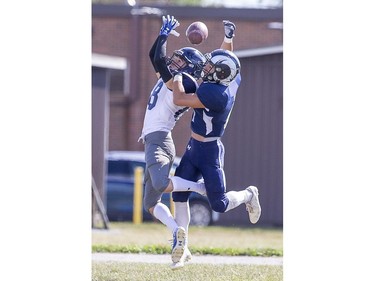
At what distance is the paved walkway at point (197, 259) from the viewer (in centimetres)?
1098

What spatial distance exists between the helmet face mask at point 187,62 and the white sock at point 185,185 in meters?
0.92

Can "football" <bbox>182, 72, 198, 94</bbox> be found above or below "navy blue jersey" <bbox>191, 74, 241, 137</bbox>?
above

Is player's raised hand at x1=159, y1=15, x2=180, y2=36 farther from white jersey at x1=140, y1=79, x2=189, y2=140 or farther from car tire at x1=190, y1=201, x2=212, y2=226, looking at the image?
car tire at x1=190, y1=201, x2=212, y2=226

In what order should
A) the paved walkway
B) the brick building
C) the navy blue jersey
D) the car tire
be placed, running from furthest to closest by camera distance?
1. the brick building
2. the car tire
3. the paved walkway
4. the navy blue jersey

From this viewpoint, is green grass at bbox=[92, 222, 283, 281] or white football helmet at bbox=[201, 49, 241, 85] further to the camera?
green grass at bbox=[92, 222, 283, 281]

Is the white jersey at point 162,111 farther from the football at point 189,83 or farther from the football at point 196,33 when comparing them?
the football at point 196,33

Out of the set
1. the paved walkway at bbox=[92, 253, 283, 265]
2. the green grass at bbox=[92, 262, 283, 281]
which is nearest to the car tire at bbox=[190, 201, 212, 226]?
the paved walkway at bbox=[92, 253, 283, 265]

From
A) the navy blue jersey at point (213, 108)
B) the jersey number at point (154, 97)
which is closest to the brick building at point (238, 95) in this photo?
the jersey number at point (154, 97)

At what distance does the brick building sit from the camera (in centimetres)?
2086

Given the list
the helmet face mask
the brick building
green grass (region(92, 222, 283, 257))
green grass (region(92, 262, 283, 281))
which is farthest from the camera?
the brick building

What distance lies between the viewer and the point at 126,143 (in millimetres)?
27125

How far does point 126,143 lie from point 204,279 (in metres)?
18.0
